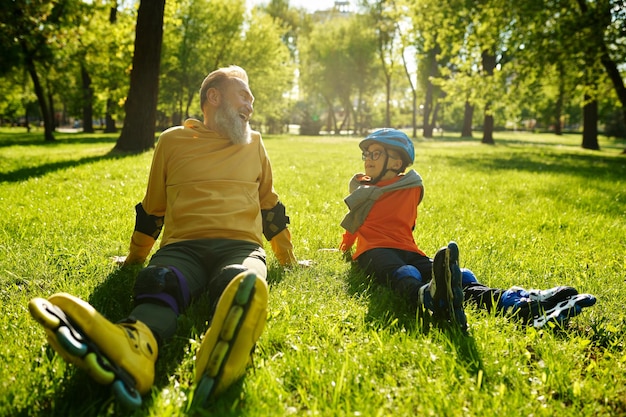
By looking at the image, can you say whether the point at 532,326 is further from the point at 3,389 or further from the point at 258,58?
the point at 258,58

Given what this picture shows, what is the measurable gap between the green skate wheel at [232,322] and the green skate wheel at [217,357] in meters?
0.04

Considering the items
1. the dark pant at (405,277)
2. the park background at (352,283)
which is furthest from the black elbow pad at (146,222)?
the dark pant at (405,277)

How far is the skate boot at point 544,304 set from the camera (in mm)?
2611

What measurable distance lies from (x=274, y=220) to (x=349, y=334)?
1302 millimetres

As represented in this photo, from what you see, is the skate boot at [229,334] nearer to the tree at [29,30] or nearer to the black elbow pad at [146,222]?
the black elbow pad at [146,222]

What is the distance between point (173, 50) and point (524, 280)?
30650mm

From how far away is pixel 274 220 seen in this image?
3.61 meters

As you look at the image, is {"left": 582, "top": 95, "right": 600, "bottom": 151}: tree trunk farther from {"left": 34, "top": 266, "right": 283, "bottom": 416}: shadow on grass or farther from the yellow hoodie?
{"left": 34, "top": 266, "right": 283, "bottom": 416}: shadow on grass

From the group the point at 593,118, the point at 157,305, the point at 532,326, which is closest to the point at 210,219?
the point at 157,305

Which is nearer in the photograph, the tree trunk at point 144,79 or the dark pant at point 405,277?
the dark pant at point 405,277

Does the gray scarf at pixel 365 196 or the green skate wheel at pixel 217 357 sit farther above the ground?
the gray scarf at pixel 365 196

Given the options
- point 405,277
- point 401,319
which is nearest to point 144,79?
point 405,277

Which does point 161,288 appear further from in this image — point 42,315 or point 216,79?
point 216,79

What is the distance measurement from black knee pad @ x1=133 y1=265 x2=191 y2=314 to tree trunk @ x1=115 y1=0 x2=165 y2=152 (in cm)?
1086
